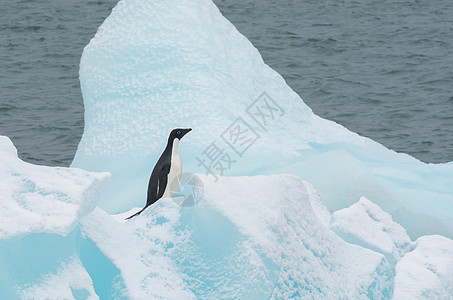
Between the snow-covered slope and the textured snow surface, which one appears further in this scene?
the snow-covered slope

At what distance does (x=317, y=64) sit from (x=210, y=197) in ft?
29.9

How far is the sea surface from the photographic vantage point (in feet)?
34.2

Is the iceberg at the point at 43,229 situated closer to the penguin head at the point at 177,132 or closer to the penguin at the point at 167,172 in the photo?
the penguin at the point at 167,172

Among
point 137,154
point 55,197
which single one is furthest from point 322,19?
point 55,197

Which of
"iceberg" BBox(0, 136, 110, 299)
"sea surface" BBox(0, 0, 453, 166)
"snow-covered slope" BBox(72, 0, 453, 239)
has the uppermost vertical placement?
"iceberg" BBox(0, 136, 110, 299)

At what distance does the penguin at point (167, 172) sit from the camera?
5469 mm

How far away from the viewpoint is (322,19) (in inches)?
565

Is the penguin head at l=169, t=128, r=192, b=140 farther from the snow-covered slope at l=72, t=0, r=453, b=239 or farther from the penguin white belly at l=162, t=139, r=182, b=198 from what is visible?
the snow-covered slope at l=72, t=0, r=453, b=239

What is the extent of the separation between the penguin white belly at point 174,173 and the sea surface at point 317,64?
4.16m

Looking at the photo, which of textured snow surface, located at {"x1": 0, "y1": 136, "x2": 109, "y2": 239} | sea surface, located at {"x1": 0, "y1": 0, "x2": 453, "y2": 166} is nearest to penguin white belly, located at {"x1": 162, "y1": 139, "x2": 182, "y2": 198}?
textured snow surface, located at {"x1": 0, "y1": 136, "x2": 109, "y2": 239}

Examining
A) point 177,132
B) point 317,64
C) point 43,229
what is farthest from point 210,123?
point 317,64

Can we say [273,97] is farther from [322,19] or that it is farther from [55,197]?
[322,19]

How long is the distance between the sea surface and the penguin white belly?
416 cm

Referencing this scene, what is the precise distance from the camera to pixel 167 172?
5.59 metres
